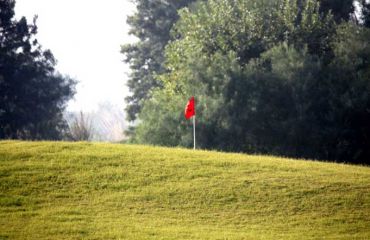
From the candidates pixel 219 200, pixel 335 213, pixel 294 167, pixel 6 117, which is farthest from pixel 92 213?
pixel 6 117

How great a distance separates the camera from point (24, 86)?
193 ft

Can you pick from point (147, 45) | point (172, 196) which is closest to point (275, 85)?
point (172, 196)

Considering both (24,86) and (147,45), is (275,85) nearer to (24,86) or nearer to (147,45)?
(24,86)

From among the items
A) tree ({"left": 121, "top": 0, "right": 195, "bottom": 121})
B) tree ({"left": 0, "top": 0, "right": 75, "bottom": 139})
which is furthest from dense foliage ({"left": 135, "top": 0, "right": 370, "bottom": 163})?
tree ({"left": 121, "top": 0, "right": 195, "bottom": 121})

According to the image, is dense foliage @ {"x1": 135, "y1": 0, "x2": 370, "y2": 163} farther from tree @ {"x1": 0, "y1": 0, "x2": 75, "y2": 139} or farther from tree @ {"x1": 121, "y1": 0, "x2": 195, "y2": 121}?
tree @ {"x1": 121, "y1": 0, "x2": 195, "y2": 121}

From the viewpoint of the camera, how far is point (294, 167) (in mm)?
25984

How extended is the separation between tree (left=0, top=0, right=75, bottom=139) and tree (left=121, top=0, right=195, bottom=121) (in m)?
11.5

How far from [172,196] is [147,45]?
171ft

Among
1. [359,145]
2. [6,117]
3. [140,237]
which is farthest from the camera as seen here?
[6,117]

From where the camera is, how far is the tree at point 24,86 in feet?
191

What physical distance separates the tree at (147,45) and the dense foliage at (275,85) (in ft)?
66.0

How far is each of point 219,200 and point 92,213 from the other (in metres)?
4.30

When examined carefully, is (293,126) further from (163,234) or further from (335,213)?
(163,234)

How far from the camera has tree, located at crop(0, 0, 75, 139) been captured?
5834 cm
